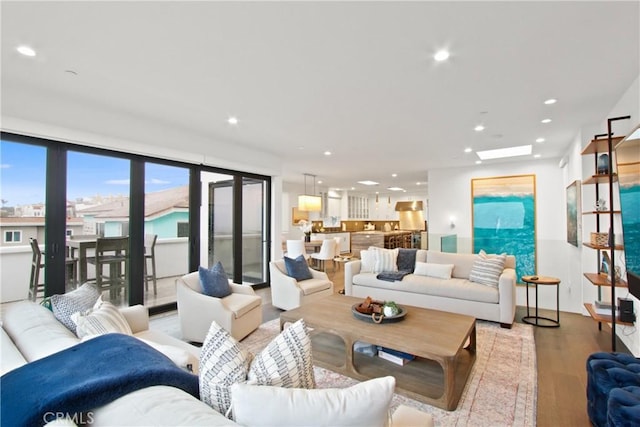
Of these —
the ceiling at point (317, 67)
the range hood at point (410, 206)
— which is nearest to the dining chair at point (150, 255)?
the ceiling at point (317, 67)

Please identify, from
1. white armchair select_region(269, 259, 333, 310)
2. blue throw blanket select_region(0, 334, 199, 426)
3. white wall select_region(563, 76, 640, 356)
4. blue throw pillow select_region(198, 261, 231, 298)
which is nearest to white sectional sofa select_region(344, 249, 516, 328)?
white armchair select_region(269, 259, 333, 310)

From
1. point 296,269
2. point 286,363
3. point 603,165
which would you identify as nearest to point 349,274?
point 296,269

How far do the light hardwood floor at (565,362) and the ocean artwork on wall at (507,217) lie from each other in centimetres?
224

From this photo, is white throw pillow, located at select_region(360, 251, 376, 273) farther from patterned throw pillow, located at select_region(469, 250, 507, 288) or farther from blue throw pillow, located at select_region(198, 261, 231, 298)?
blue throw pillow, located at select_region(198, 261, 231, 298)

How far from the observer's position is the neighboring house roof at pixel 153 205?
3889mm

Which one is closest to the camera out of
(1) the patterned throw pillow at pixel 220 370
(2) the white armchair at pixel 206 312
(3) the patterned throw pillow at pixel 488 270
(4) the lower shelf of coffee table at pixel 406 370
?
(1) the patterned throw pillow at pixel 220 370

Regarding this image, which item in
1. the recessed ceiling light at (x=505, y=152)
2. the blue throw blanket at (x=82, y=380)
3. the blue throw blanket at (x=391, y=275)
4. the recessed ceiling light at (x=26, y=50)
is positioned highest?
the recessed ceiling light at (x=26, y=50)

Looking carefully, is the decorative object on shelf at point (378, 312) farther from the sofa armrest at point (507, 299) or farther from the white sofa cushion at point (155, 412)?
the white sofa cushion at point (155, 412)

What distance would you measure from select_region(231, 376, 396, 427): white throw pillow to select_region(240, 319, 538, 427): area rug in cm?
148

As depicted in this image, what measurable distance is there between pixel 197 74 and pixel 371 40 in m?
1.53

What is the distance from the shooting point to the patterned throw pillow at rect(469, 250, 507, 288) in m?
4.07

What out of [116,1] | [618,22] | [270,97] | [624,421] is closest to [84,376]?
[116,1]

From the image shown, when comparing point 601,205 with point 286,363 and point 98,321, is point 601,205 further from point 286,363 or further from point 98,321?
point 98,321

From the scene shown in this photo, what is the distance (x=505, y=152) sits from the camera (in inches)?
225
